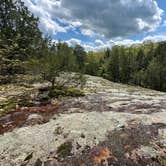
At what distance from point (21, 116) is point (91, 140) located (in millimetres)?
5344

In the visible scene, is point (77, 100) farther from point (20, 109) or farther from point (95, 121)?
point (95, 121)

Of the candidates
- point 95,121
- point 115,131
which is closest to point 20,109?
point 95,121

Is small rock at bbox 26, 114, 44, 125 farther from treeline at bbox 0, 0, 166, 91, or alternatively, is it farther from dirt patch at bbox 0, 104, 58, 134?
treeline at bbox 0, 0, 166, 91

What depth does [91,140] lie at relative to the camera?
1005cm

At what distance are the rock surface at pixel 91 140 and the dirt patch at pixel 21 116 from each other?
57cm

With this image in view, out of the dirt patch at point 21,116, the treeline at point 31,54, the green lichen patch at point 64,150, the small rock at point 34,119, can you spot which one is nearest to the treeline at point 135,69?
the treeline at point 31,54

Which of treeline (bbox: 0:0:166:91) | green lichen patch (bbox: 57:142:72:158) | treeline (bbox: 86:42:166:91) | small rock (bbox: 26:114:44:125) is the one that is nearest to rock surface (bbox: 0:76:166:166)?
green lichen patch (bbox: 57:142:72:158)

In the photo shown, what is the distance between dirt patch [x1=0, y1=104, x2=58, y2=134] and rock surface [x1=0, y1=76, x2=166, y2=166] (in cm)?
57

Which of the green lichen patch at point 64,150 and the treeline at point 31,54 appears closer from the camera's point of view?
the green lichen patch at point 64,150

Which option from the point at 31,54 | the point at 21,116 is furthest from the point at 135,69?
the point at 21,116

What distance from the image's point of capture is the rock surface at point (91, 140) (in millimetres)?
8898

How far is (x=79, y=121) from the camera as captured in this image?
39.4ft

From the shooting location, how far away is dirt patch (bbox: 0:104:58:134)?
40.8 feet

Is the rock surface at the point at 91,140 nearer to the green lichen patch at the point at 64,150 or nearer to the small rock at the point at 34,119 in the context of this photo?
the green lichen patch at the point at 64,150
